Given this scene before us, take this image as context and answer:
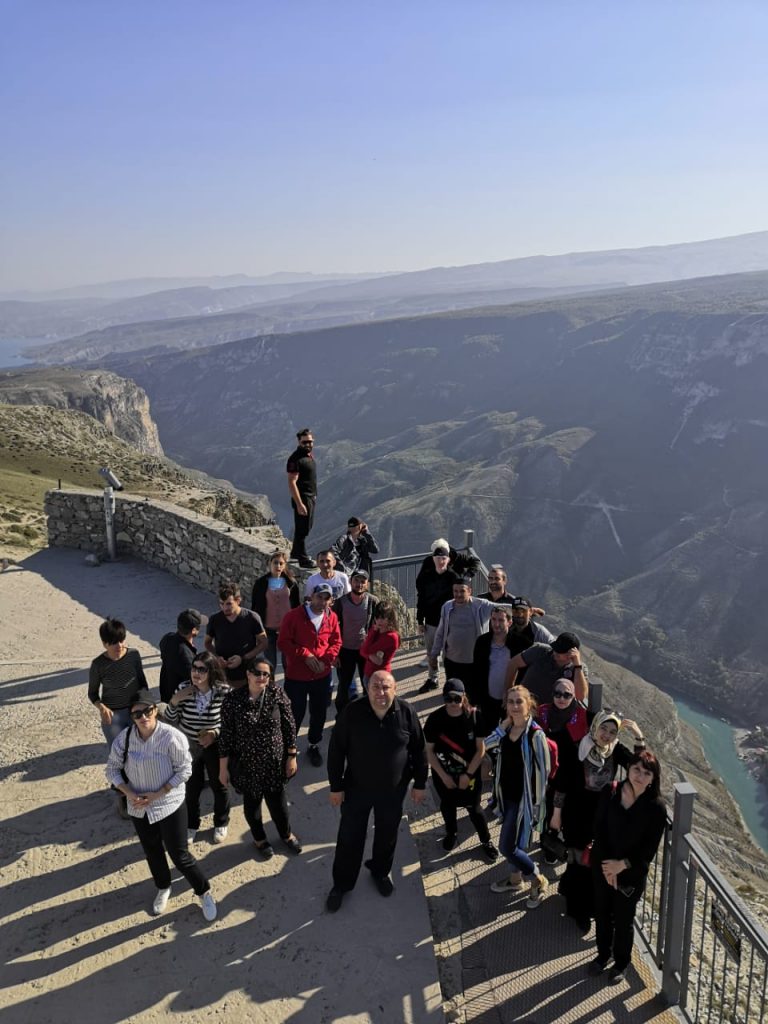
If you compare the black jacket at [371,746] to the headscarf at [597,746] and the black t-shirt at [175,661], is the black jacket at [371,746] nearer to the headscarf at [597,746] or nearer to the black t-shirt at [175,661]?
the headscarf at [597,746]

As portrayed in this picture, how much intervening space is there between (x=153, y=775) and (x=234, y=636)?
6.23 ft

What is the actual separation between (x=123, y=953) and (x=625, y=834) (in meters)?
3.29

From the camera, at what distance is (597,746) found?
4566 millimetres

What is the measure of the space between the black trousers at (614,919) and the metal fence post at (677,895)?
204mm

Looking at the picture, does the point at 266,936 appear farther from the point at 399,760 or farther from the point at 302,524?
the point at 302,524

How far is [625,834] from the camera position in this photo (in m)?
4.19

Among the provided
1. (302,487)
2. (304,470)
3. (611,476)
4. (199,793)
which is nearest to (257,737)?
(199,793)

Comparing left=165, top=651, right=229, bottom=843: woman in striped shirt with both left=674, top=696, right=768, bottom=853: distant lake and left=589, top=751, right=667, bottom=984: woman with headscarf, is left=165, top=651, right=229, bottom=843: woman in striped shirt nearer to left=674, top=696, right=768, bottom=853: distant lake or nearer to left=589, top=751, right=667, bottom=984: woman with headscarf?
left=589, top=751, right=667, bottom=984: woman with headscarf

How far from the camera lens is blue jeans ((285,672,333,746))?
256 inches

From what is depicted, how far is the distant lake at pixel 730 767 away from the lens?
55.7 metres

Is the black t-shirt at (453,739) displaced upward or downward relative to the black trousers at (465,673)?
upward

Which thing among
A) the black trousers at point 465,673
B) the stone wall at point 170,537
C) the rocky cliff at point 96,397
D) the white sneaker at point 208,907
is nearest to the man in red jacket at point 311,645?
the black trousers at point 465,673

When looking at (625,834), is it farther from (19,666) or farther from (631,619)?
(631,619)

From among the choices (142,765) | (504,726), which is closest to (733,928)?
(504,726)
